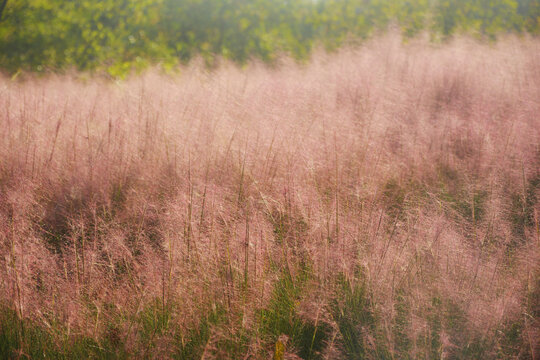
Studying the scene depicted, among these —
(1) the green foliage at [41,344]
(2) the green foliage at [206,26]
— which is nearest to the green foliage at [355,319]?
(1) the green foliage at [41,344]

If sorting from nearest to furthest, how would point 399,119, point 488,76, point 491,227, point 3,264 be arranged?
point 3,264 < point 491,227 < point 399,119 < point 488,76

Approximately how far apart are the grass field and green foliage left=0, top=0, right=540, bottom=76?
2.95 m

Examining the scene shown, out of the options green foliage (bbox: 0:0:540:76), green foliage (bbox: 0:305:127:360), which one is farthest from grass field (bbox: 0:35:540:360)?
green foliage (bbox: 0:0:540:76)

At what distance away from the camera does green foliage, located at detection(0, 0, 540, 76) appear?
571 cm

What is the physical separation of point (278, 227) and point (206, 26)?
589 centimetres

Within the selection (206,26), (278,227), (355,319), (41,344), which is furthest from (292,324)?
(206,26)

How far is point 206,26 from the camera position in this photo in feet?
21.9

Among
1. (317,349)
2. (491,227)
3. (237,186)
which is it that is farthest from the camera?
(237,186)

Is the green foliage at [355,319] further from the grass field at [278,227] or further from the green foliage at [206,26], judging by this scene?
the green foliage at [206,26]

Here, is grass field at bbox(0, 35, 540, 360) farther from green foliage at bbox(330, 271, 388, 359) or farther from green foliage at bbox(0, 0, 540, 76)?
green foliage at bbox(0, 0, 540, 76)

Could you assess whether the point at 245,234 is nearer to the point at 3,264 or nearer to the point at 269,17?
the point at 3,264

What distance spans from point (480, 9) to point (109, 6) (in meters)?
6.19

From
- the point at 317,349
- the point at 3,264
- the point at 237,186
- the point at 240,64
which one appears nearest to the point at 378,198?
the point at 237,186

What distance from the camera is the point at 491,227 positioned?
5.47 feet
